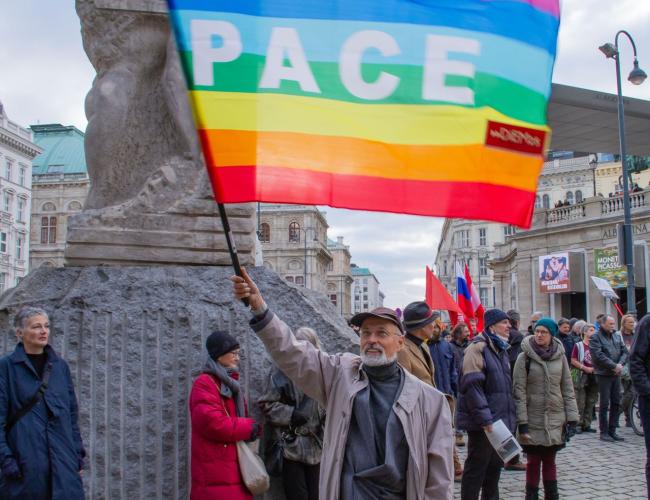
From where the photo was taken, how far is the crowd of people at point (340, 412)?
304 cm

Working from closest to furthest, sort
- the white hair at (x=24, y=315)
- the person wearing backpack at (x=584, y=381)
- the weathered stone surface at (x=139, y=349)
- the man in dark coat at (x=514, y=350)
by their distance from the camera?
the white hair at (x=24, y=315), the weathered stone surface at (x=139, y=349), the man in dark coat at (x=514, y=350), the person wearing backpack at (x=584, y=381)

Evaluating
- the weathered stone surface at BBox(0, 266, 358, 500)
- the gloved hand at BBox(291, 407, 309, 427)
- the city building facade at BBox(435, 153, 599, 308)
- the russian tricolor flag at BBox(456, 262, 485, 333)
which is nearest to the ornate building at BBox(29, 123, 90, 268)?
the city building facade at BBox(435, 153, 599, 308)

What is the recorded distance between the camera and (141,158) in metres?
5.20

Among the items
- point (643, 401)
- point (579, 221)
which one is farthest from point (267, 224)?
point (643, 401)

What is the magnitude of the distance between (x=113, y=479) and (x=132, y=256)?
148cm

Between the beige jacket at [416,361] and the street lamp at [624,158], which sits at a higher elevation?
the street lamp at [624,158]

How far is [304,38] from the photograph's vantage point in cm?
288

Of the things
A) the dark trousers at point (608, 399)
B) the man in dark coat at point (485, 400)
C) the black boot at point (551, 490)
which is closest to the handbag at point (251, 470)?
the man in dark coat at point (485, 400)

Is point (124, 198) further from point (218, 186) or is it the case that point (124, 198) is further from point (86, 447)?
point (218, 186)

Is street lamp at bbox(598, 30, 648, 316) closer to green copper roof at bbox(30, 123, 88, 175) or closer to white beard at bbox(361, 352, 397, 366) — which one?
white beard at bbox(361, 352, 397, 366)

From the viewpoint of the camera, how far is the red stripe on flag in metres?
2.75

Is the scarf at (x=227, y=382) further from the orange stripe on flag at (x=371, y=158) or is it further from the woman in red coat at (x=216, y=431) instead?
the orange stripe on flag at (x=371, y=158)

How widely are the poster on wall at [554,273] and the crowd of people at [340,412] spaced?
26922mm

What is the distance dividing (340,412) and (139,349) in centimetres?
194
